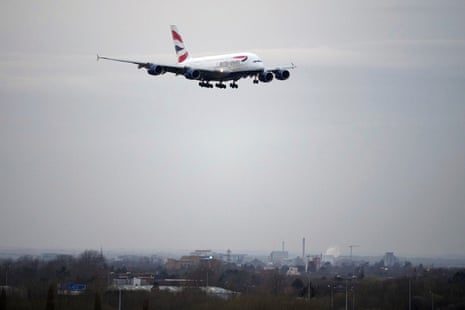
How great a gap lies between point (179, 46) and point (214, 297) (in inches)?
2326

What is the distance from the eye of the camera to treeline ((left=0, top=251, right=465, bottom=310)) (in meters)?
97.1

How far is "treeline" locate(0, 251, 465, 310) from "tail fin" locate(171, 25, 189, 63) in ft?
101

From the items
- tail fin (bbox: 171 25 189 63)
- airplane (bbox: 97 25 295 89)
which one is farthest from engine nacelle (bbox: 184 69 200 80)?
tail fin (bbox: 171 25 189 63)

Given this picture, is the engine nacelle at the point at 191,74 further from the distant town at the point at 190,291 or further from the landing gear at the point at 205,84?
the distant town at the point at 190,291

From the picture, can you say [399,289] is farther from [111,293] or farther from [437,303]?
[111,293]

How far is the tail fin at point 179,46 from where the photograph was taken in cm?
15606

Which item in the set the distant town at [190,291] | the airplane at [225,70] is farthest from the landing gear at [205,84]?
the distant town at [190,291]

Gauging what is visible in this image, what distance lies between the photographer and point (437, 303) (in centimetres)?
12656

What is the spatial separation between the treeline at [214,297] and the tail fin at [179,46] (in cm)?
3085

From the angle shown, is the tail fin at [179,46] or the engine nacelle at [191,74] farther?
the tail fin at [179,46]

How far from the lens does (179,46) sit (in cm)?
15850

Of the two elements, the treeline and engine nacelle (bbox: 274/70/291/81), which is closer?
the treeline

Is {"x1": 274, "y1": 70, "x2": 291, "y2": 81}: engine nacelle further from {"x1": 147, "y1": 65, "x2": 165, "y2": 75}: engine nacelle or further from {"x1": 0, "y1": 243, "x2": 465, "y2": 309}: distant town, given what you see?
{"x1": 0, "y1": 243, "x2": 465, "y2": 309}: distant town

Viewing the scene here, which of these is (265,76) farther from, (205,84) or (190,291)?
(190,291)
